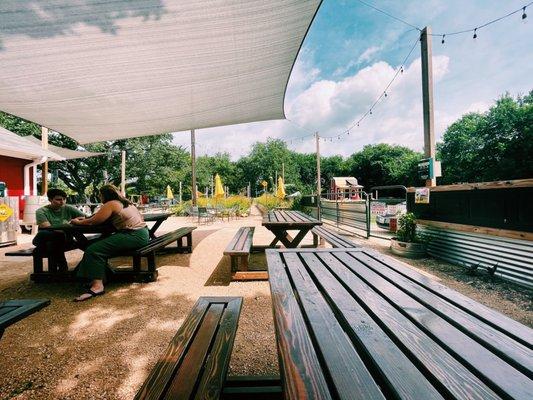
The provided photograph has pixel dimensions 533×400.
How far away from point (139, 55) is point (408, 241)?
5788 millimetres

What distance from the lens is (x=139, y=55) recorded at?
3219 mm

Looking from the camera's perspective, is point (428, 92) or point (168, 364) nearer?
point (168, 364)

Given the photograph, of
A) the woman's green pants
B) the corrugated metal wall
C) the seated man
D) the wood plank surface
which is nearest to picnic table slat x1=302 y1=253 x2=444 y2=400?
the wood plank surface

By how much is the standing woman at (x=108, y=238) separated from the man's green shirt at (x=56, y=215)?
0.72 m

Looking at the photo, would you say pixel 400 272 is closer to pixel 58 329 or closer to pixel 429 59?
pixel 58 329

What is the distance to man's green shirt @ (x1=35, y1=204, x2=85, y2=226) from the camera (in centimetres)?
376

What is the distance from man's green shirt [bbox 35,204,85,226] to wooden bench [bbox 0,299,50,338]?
2737 mm

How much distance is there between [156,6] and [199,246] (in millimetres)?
4991

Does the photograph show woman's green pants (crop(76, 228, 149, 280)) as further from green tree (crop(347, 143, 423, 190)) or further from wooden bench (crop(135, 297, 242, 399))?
green tree (crop(347, 143, 423, 190))

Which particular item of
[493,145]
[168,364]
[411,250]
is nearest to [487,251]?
[411,250]

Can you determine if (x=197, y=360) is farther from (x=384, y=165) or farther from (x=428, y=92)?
(x=384, y=165)

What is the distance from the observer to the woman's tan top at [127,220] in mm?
3510

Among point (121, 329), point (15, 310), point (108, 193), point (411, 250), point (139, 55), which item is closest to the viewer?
point (15, 310)

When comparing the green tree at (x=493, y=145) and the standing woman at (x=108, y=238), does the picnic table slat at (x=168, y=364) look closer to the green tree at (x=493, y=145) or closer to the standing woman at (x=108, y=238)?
the standing woman at (x=108, y=238)
